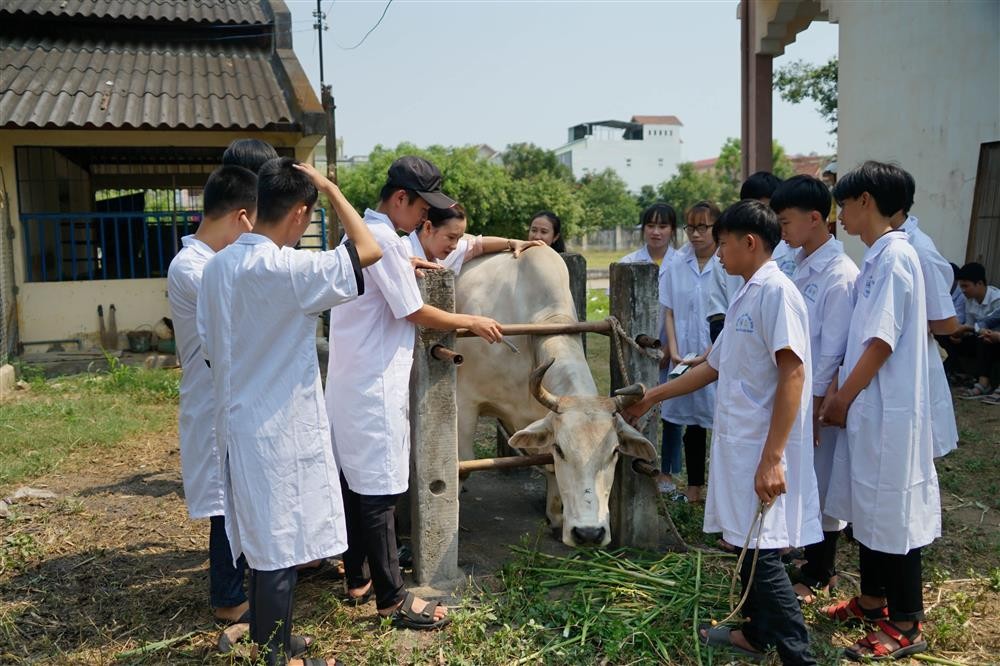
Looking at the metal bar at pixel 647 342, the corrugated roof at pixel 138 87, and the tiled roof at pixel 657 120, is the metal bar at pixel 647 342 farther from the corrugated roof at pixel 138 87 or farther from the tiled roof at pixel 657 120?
the tiled roof at pixel 657 120

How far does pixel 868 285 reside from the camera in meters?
3.47

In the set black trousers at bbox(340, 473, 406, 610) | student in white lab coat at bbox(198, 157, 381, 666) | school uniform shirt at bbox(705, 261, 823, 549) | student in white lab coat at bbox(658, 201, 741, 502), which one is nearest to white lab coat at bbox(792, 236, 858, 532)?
school uniform shirt at bbox(705, 261, 823, 549)

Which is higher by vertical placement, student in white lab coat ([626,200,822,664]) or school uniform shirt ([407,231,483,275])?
school uniform shirt ([407,231,483,275])

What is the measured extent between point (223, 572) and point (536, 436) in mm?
1524

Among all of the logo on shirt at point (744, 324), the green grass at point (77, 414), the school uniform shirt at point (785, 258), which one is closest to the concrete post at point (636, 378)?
the school uniform shirt at point (785, 258)

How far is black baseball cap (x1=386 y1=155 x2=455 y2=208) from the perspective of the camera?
146 inches

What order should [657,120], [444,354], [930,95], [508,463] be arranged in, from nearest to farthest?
1. [444,354]
2. [508,463]
3. [930,95]
4. [657,120]

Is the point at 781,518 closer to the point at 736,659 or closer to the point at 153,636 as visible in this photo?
the point at 736,659

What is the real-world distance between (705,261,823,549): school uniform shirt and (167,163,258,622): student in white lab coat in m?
2.03

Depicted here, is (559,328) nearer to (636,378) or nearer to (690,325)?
(636,378)

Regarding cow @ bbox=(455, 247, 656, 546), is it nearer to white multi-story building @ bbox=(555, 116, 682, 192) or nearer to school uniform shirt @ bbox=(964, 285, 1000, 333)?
school uniform shirt @ bbox=(964, 285, 1000, 333)

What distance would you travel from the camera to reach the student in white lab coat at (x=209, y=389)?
357 centimetres

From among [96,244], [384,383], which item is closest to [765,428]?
[384,383]

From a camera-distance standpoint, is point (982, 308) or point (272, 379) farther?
point (982, 308)
